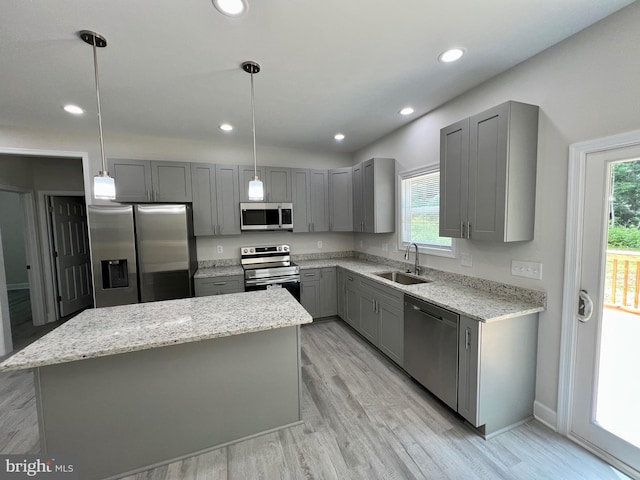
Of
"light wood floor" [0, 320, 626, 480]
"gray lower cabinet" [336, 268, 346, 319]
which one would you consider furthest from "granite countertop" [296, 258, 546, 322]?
"gray lower cabinet" [336, 268, 346, 319]

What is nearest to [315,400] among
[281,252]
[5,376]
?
[281,252]

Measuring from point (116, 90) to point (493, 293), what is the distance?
379cm

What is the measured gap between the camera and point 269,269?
3689 millimetres

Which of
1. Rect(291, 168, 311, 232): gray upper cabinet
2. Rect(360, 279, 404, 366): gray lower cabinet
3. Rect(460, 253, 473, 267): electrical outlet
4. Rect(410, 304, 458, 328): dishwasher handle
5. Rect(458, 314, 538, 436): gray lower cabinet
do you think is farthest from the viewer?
Rect(291, 168, 311, 232): gray upper cabinet

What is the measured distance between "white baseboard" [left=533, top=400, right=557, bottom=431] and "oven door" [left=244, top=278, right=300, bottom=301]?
106 inches

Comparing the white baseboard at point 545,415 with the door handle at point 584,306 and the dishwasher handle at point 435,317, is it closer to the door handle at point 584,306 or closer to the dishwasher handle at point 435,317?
the door handle at point 584,306

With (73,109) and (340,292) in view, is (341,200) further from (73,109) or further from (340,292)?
(73,109)

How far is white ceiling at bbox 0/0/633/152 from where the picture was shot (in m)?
1.47

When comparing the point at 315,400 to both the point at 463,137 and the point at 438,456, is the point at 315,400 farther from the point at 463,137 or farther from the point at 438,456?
the point at 463,137

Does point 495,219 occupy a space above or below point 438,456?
above

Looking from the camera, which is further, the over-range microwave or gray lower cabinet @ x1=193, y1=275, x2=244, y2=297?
the over-range microwave

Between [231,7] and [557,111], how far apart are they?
2.22 metres

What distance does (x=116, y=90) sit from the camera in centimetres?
231

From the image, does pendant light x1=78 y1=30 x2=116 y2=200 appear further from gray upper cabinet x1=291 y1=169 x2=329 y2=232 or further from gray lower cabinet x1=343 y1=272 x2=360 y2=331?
gray lower cabinet x1=343 y1=272 x2=360 y2=331
